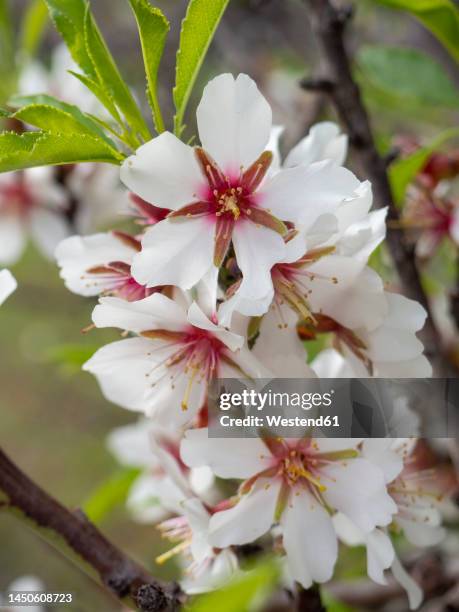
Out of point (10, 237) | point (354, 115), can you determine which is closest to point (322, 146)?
point (354, 115)

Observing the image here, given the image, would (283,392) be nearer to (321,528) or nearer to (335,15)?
(321,528)

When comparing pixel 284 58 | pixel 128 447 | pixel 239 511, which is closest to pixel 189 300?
pixel 239 511

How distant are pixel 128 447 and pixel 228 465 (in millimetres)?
593

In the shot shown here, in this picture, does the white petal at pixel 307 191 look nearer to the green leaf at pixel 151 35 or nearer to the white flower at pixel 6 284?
the green leaf at pixel 151 35

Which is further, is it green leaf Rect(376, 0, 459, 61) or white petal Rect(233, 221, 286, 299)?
green leaf Rect(376, 0, 459, 61)

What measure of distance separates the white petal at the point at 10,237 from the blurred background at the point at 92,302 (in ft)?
0.50

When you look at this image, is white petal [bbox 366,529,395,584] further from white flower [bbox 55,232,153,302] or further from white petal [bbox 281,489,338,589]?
white flower [bbox 55,232,153,302]

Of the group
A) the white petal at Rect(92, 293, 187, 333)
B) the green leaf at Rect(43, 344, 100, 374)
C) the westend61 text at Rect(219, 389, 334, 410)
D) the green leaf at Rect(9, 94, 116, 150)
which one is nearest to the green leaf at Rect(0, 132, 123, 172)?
the green leaf at Rect(9, 94, 116, 150)

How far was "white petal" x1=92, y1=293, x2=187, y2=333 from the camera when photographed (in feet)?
2.12

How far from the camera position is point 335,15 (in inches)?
37.2

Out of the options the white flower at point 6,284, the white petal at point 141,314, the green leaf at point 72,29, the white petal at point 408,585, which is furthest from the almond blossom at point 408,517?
the green leaf at point 72,29

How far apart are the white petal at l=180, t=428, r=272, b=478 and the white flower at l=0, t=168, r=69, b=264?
82 cm

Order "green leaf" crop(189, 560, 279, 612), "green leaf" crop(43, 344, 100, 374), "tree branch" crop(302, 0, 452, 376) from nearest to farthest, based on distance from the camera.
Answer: "green leaf" crop(189, 560, 279, 612)
"tree branch" crop(302, 0, 452, 376)
"green leaf" crop(43, 344, 100, 374)

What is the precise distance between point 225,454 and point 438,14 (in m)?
0.64
